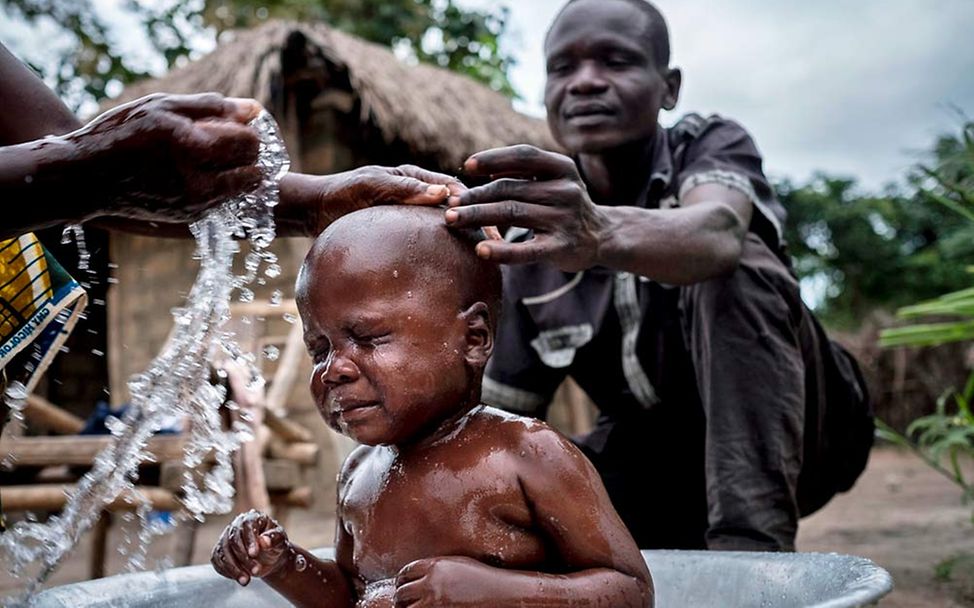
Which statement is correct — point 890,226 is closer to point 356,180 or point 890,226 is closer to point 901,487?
point 901,487

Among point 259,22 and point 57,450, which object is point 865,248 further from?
point 57,450

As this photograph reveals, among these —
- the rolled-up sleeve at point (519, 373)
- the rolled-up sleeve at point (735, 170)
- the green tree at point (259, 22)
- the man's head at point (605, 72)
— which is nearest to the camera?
the rolled-up sleeve at point (735, 170)

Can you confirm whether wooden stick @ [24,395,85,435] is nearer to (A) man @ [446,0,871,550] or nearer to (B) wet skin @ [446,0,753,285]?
(A) man @ [446,0,871,550]

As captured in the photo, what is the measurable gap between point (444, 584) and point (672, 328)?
1.50 meters

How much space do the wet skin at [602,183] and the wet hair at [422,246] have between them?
0.11ft

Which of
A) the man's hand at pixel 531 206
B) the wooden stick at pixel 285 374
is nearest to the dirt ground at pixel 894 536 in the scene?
the wooden stick at pixel 285 374

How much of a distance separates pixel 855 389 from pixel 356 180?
1677 mm

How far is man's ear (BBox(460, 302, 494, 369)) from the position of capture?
1406 millimetres

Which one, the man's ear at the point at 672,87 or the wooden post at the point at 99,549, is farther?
the wooden post at the point at 99,549

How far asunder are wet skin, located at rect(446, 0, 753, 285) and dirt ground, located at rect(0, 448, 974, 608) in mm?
1436

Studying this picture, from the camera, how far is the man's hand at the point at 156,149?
4.32ft

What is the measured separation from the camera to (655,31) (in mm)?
2621

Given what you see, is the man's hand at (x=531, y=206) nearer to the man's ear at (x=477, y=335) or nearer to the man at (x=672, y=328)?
the man's ear at (x=477, y=335)

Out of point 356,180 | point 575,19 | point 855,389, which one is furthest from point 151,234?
point 855,389
